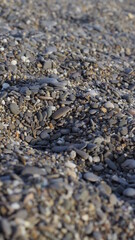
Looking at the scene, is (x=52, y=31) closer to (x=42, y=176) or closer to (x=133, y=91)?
(x=133, y=91)

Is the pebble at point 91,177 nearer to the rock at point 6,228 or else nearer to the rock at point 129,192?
the rock at point 129,192

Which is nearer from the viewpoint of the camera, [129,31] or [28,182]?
[28,182]

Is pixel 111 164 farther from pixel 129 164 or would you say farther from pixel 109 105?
pixel 109 105

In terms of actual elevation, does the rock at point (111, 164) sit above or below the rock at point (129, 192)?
below

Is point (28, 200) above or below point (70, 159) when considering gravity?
above

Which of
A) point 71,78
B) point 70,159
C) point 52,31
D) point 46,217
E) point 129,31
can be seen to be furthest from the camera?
point 129,31

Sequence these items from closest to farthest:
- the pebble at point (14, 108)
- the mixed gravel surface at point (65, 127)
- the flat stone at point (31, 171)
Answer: the mixed gravel surface at point (65, 127) < the flat stone at point (31, 171) < the pebble at point (14, 108)

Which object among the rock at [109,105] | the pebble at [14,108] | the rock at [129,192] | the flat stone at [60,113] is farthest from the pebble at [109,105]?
the rock at [129,192]

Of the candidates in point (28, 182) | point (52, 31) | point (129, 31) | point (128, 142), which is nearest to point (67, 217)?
point (28, 182)
